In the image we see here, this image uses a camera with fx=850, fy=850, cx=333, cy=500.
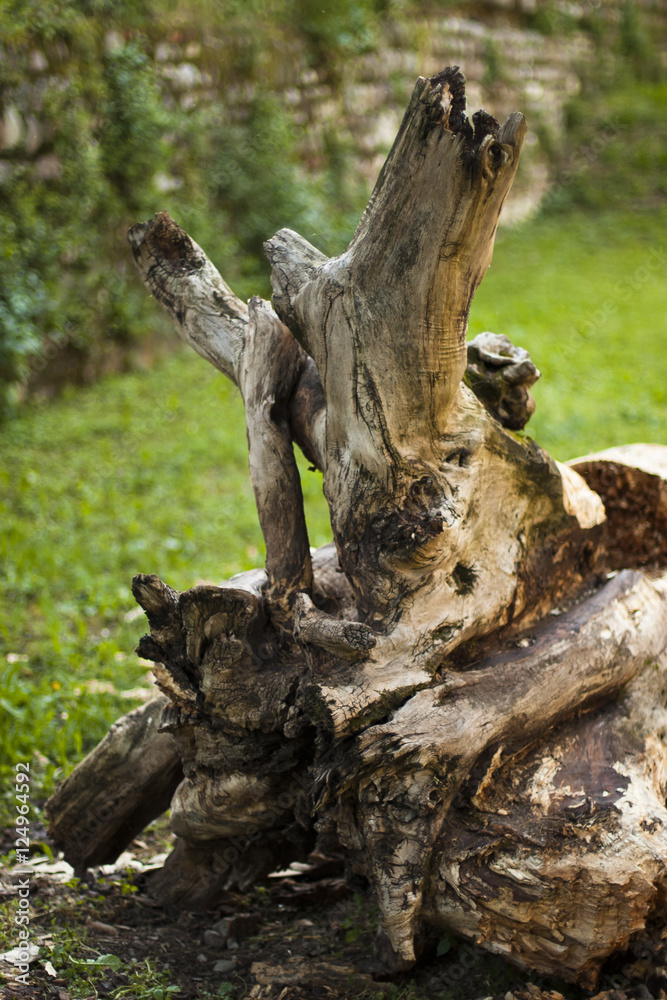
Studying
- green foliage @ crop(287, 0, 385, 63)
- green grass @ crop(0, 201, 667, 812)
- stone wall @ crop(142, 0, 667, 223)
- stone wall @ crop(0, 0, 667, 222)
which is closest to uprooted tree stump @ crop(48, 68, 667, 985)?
green grass @ crop(0, 201, 667, 812)

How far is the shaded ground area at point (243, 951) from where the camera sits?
1.96 metres

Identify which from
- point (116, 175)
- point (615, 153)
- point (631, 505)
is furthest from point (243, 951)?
point (615, 153)

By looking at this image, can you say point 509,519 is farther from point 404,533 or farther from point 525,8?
point 525,8

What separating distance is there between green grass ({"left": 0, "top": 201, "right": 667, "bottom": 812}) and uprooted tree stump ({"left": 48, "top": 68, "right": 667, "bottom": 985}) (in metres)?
1.01

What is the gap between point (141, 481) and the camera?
5219mm

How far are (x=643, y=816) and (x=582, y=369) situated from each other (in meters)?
5.47

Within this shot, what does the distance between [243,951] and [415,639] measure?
973 millimetres

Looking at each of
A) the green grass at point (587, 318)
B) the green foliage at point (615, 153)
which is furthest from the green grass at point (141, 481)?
the green foliage at point (615, 153)

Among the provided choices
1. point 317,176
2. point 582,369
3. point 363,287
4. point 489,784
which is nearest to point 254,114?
point 317,176

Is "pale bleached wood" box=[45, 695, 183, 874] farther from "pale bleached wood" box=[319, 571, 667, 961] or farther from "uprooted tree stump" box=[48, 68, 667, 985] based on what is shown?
"pale bleached wood" box=[319, 571, 667, 961]

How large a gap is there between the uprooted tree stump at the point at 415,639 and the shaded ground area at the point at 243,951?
A: 0.11 metres

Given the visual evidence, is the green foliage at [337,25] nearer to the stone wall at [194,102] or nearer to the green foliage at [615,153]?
the stone wall at [194,102]

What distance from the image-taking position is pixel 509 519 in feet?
7.13

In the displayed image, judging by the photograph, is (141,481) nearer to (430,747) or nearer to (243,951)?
(243,951)
